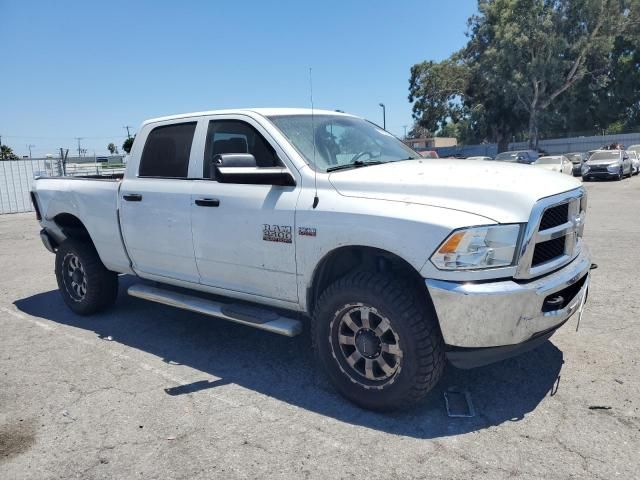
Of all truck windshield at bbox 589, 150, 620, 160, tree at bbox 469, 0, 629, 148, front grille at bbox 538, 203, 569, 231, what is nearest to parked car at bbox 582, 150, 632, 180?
truck windshield at bbox 589, 150, 620, 160

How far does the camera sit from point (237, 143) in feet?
13.8

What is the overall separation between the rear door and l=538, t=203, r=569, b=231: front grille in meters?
2.70

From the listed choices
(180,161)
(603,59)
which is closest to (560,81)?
(603,59)

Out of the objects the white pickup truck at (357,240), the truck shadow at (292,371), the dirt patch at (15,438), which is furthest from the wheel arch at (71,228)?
the dirt patch at (15,438)

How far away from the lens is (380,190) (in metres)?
3.31

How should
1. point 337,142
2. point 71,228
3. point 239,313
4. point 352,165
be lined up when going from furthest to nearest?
point 71,228
point 337,142
point 239,313
point 352,165

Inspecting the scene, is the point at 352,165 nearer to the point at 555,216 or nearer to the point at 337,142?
the point at 337,142

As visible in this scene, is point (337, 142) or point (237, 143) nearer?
point (337, 142)

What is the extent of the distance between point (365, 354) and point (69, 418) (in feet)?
6.73

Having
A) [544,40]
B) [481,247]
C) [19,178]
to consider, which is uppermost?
[544,40]

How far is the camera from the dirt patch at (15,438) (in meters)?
3.07

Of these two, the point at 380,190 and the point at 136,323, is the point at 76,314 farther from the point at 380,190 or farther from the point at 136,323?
the point at 380,190

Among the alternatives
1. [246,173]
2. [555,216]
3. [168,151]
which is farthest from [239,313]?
[555,216]

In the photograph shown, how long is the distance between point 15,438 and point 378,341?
2.38 m
